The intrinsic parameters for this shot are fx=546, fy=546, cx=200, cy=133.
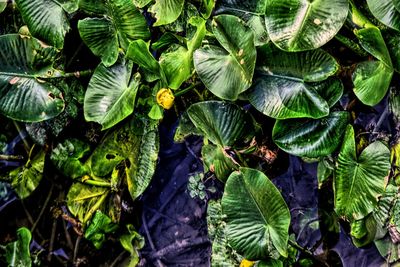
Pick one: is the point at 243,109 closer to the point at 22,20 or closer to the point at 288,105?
the point at 288,105

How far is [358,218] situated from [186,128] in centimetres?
47

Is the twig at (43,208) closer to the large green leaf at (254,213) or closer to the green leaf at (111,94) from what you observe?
the green leaf at (111,94)

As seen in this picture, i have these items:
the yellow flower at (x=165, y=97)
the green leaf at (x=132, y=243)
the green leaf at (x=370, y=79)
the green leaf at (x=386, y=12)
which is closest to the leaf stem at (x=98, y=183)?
the green leaf at (x=132, y=243)

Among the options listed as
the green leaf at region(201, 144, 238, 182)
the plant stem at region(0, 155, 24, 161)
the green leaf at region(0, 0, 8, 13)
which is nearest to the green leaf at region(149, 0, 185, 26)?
the green leaf at region(201, 144, 238, 182)

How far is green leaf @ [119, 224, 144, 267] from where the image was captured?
59.9 inches

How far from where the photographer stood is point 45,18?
1.34 metres

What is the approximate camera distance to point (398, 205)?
121 centimetres

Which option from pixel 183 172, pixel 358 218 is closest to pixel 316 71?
pixel 358 218

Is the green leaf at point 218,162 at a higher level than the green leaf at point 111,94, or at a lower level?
lower

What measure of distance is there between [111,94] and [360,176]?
609 millimetres

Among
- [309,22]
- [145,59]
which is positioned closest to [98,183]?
[145,59]

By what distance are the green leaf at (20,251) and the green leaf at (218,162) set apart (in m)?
0.56

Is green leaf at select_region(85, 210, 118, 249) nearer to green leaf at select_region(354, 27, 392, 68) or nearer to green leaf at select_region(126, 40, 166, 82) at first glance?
green leaf at select_region(126, 40, 166, 82)

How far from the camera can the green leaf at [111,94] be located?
1.29 m
